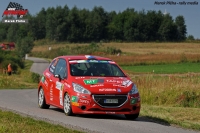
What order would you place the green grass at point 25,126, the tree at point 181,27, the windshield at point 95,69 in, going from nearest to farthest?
Answer: 1. the green grass at point 25,126
2. the windshield at point 95,69
3. the tree at point 181,27

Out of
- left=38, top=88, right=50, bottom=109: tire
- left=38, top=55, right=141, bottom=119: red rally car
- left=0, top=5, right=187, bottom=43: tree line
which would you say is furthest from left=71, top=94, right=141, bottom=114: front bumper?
left=0, top=5, right=187, bottom=43: tree line

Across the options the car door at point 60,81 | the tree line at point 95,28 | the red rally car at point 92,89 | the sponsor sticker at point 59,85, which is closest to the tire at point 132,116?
the red rally car at point 92,89

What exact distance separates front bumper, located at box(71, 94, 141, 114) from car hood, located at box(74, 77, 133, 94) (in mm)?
209

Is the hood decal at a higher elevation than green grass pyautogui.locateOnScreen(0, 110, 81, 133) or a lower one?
higher

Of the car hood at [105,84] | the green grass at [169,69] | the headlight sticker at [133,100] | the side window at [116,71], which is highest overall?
the side window at [116,71]

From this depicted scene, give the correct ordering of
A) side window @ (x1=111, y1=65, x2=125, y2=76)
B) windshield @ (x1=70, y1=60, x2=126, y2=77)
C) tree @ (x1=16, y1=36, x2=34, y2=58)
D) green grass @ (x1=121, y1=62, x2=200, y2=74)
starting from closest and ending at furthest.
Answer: windshield @ (x1=70, y1=60, x2=126, y2=77)
side window @ (x1=111, y1=65, x2=125, y2=76)
green grass @ (x1=121, y1=62, x2=200, y2=74)
tree @ (x1=16, y1=36, x2=34, y2=58)

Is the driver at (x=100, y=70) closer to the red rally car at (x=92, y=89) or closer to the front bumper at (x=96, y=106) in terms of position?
the red rally car at (x=92, y=89)

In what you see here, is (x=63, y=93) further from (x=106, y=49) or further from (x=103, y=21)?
(x=103, y=21)

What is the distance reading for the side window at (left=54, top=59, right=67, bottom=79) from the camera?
15812 millimetres

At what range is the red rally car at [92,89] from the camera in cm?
1446

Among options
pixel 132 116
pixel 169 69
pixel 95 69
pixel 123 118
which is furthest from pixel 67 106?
pixel 169 69

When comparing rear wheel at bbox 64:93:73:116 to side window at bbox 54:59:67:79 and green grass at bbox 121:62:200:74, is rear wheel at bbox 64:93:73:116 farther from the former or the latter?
green grass at bbox 121:62:200:74

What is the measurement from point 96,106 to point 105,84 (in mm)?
605

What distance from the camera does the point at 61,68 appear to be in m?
16.3
